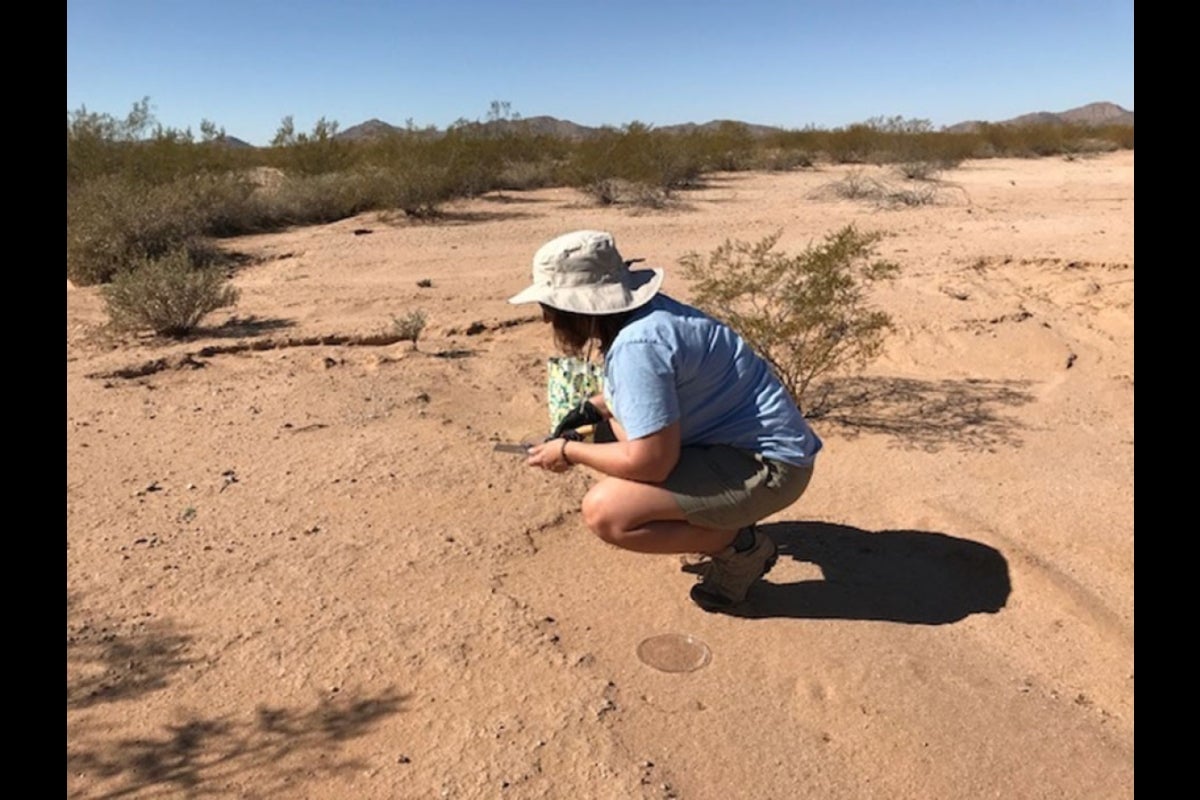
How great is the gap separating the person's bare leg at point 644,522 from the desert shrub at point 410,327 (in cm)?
362

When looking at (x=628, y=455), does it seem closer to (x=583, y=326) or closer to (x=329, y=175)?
(x=583, y=326)

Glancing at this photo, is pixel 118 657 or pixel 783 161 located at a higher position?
pixel 783 161

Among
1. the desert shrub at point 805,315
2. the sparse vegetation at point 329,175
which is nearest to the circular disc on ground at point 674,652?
the desert shrub at point 805,315

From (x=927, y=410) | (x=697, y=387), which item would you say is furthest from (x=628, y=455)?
(x=927, y=410)

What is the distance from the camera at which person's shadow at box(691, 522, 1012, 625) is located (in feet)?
9.97

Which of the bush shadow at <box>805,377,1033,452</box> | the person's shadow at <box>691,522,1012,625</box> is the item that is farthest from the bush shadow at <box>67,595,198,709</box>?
the bush shadow at <box>805,377,1033,452</box>

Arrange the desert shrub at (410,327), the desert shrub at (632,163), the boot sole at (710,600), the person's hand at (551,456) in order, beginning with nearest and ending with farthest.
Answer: the person's hand at (551,456) < the boot sole at (710,600) < the desert shrub at (410,327) < the desert shrub at (632,163)

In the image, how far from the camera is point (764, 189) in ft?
64.0

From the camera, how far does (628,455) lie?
264 cm

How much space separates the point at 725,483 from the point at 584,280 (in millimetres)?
747

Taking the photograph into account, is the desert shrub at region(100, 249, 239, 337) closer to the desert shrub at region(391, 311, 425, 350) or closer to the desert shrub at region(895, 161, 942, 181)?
the desert shrub at region(391, 311, 425, 350)

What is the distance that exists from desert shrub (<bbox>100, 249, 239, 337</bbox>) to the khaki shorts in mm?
5281

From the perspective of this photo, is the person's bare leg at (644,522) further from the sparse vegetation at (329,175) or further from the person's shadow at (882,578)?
the sparse vegetation at (329,175)

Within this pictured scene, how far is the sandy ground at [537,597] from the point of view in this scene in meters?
2.34
